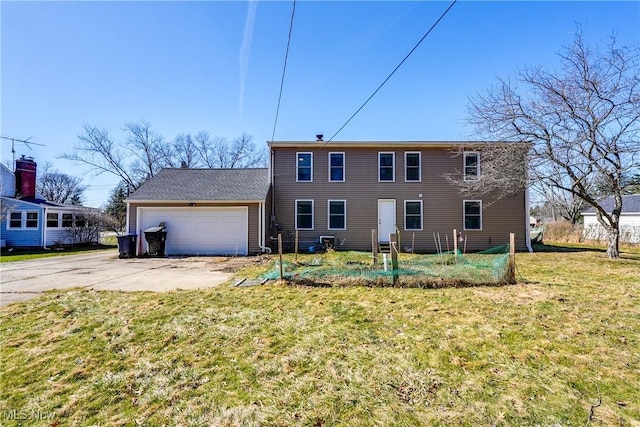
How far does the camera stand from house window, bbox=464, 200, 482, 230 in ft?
A: 42.3

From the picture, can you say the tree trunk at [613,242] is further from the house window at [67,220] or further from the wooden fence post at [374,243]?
the house window at [67,220]

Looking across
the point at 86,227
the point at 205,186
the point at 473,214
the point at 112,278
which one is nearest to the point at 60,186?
the point at 86,227

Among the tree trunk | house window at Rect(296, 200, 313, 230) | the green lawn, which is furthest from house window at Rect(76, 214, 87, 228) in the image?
the tree trunk

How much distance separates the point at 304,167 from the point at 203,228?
4.86 meters

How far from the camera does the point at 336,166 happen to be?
13.0m

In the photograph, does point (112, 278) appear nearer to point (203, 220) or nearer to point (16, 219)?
point (203, 220)

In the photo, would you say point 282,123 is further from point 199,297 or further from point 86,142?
point 86,142

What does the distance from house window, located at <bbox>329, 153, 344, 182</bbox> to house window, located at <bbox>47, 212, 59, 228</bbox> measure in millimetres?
15552

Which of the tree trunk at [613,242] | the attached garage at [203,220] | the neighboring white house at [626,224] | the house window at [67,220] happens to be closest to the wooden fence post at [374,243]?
the attached garage at [203,220]

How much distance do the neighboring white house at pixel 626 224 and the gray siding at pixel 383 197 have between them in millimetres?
8906

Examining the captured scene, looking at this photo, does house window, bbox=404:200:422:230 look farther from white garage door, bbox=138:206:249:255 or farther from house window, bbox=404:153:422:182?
white garage door, bbox=138:206:249:255

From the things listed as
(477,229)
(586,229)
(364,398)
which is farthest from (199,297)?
(586,229)

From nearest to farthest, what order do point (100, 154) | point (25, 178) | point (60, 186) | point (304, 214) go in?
point (304, 214), point (25, 178), point (100, 154), point (60, 186)

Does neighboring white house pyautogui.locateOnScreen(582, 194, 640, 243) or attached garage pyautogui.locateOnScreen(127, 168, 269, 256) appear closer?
attached garage pyautogui.locateOnScreen(127, 168, 269, 256)
